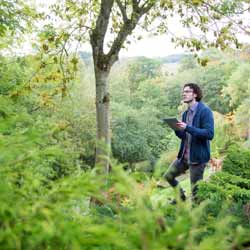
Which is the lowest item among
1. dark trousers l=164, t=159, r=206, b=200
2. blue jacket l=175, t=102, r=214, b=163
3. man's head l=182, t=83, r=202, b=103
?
dark trousers l=164, t=159, r=206, b=200

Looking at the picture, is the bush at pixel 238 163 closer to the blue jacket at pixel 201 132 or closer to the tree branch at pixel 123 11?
the blue jacket at pixel 201 132

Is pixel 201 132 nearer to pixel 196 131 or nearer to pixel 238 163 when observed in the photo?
pixel 196 131

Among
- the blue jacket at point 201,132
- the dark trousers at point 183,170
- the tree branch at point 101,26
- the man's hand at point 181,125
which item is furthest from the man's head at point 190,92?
the tree branch at point 101,26

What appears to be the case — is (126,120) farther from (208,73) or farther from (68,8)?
(68,8)

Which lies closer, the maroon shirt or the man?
the man

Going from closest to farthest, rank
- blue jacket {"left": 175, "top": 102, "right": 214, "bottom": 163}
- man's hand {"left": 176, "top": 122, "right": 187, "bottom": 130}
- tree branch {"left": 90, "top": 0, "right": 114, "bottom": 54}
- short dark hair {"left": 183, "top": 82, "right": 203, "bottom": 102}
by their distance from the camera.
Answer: man's hand {"left": 176, "top": 122, "right": 187, "bottom": 130} → blue jacket {"left": 175, "top": 102, "right": 214, "bottom": 163} → short dark hair {"left": 183, "top": 82, "right": 203, "bottom": 102} → tree branch {"left": 90, "top": 0, "right": 114, "bottom": 54}

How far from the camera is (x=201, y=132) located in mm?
5715

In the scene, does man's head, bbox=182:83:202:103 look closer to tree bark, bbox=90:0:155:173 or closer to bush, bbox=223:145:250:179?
bush, bbox=223:145:250:179

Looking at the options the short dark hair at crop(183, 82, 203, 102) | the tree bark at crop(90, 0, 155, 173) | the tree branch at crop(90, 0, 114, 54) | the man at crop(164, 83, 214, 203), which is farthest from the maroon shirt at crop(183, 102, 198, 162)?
the tree branch at crop(90, 0, 114, 54)

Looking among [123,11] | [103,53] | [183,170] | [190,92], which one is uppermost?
[123,11]

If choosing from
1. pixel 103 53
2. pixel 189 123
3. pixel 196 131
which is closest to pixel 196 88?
pixel 189 123

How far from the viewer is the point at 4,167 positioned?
129cm

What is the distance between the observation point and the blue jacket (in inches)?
225

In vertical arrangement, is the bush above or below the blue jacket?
below
